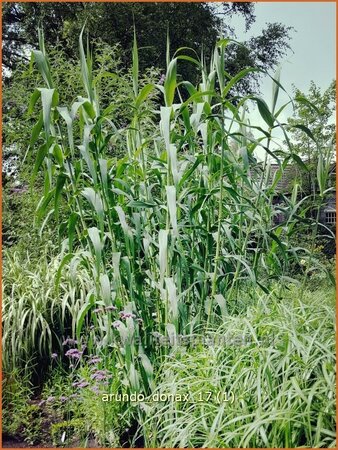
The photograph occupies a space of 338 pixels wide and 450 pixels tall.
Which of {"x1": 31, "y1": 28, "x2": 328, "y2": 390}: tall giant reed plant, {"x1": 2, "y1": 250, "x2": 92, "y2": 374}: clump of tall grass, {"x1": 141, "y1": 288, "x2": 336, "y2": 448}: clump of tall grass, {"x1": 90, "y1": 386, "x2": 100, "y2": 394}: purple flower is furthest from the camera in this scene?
{"x1": 2, "y1": 250, "x2": 92, "y2": 374}: clump of tall grass

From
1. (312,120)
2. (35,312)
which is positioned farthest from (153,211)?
(312,120)

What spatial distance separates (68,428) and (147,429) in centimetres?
44

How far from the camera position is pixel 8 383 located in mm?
2287

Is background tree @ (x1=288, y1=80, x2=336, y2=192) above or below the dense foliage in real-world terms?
above

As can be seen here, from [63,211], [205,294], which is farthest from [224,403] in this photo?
[63,211]

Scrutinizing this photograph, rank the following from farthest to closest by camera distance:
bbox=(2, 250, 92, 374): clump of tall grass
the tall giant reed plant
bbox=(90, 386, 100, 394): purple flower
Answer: bbox=(2, 250, 92, 374): clump of tall grass, bbox=(90, 386, 100, 394): purple flower, the tall giant reed plant

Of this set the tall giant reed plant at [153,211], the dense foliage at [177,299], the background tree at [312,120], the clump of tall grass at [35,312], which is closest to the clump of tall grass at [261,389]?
the dense foliage at [177,299]

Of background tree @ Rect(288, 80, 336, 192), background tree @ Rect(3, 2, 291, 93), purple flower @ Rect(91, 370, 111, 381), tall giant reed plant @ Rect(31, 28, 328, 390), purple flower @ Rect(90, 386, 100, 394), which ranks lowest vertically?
purple flower @ Rect(90, 386, 100, 394)

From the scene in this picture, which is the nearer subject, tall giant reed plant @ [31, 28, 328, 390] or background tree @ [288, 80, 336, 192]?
tall giant reed plant @ [31, 28, 328, 390]

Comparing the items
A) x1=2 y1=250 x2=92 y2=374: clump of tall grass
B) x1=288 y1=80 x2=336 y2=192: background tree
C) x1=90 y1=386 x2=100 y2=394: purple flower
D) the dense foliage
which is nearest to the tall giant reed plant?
the dense foliage

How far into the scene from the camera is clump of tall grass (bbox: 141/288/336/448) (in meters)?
1.25

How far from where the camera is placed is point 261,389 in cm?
133

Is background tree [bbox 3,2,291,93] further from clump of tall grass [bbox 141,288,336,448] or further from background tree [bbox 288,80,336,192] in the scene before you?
clump of tall grass [bbox 141,288,336,448]

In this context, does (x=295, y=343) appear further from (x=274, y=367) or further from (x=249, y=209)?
(x=249, y=209)
